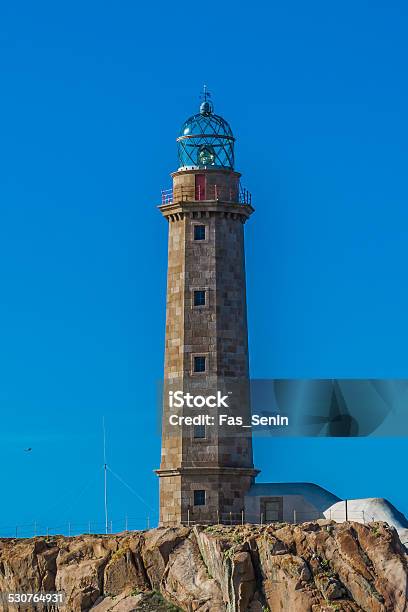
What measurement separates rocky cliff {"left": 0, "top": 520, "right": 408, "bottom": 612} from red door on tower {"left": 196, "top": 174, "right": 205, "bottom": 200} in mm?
15792

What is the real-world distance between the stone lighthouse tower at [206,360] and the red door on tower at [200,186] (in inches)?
1.8

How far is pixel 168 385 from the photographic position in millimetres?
95250

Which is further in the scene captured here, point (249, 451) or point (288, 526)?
point (249, 451)

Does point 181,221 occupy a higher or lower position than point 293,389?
higher

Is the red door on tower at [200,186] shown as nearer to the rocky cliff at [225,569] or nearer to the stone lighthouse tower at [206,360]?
the stone lighthouse tower at [206,360]

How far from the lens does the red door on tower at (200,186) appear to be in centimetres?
9650

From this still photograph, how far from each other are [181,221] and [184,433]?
9542 millimetres

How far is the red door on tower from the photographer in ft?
317

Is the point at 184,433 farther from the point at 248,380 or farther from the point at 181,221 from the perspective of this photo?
the point at 181,221

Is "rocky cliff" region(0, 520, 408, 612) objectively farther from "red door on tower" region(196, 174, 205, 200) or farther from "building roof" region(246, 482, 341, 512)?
"red door on tower" region(196, 174, 205, 200)

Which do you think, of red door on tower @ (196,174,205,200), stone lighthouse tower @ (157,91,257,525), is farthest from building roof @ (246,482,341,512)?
red door on tower @ (196,174,205,200)

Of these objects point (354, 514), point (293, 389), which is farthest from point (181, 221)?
point (354, 514)

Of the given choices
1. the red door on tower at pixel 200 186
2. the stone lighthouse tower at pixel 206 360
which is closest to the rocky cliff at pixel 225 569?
the stone lighthouse tower at pixel 206 360

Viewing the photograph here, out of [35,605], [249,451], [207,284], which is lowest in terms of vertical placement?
[35,605]
